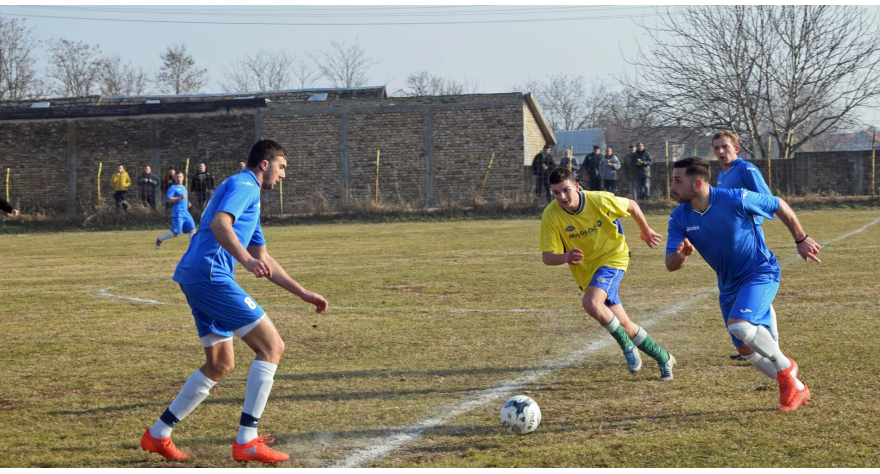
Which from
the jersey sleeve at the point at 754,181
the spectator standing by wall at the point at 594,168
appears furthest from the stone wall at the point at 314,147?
the jersey sleeve at the point at 754,181

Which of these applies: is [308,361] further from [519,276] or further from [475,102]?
[475,102]

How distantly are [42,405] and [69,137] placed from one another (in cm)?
3175

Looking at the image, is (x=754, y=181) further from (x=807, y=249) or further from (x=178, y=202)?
(x=178, y=202)

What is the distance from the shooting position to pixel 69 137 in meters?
34.7

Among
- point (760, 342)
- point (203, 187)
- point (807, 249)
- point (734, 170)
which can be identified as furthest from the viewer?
point (203, 187)

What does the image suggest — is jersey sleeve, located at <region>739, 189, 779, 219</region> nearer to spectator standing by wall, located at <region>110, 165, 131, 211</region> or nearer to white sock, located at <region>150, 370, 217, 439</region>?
white sock, located at <region>150, 370, 217, 439</region>

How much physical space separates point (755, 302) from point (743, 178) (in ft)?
5.84

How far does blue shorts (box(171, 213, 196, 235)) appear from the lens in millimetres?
20484

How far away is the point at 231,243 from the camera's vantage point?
4.54 m

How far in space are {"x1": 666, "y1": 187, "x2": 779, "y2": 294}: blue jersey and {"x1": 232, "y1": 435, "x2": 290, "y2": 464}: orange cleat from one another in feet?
10.2

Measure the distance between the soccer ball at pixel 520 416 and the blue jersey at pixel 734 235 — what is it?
5.66 feet

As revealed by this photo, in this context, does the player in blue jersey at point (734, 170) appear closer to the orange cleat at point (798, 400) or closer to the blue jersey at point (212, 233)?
the orange cleat at point (798, 400)

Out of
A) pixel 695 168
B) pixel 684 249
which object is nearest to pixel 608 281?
pixel 684 249

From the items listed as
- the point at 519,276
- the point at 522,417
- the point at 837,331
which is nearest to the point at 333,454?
the point at 522,417
